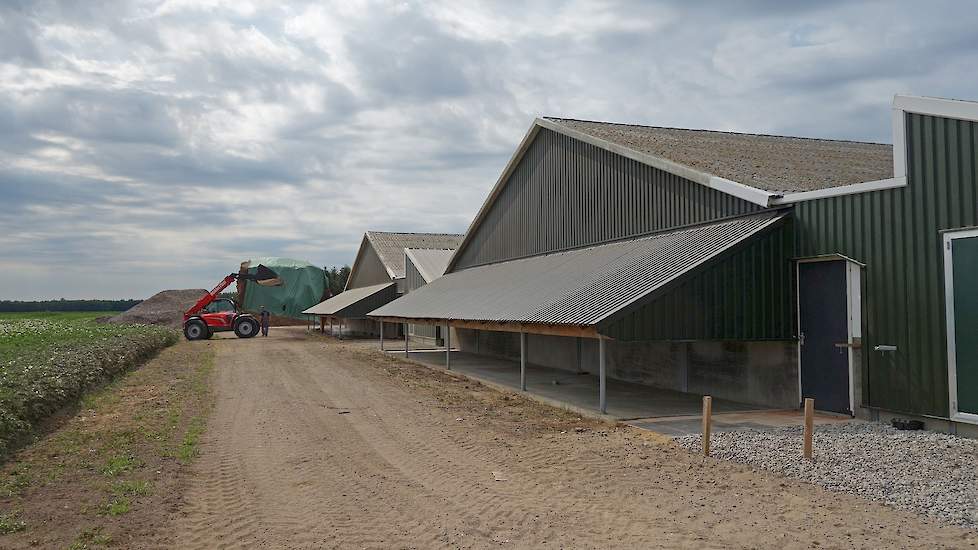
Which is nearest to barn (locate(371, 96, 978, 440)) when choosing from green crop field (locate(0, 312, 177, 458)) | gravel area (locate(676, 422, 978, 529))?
gravel area (locate(676, 422, 978, 529))

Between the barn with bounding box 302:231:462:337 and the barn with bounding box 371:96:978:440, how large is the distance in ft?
65.2

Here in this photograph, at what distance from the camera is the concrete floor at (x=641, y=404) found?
11.6 meters

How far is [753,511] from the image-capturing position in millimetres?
7047

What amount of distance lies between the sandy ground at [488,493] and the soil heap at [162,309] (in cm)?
5339

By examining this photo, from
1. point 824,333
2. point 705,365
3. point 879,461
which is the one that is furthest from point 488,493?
point 705,365

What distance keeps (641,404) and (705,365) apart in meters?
2.04

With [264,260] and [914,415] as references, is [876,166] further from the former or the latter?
[264,260]

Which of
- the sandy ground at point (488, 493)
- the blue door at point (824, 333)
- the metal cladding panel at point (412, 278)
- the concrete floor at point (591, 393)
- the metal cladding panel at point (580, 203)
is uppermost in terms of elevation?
the metal cladding panel at point (580, 203)

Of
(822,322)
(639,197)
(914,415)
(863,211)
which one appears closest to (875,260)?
(863,211)

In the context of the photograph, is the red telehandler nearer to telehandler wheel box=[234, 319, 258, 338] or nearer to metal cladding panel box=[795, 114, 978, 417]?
telehandler wheel box=[234, 319, 258, 338]

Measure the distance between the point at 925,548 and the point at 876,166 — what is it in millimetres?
12845

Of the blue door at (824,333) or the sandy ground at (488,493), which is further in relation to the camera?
the blue door at (824,333)

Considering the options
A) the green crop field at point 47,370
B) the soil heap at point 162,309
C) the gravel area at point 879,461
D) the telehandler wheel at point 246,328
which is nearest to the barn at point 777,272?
the gravel area at point 879,461

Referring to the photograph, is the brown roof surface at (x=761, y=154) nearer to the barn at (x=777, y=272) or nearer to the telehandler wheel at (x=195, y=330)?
the barn at (x=777, y=272)
